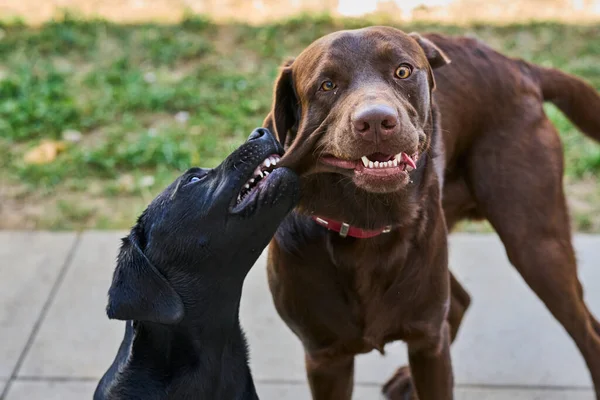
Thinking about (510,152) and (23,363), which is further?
(23,363)

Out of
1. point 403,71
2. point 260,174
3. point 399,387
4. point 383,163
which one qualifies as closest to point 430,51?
point 403,71

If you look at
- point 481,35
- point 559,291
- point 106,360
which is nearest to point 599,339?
point 559,291

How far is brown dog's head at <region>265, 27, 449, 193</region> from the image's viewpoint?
102 inches

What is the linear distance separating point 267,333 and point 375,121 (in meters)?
2.05

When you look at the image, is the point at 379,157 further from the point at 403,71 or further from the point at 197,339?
the point at 197,339

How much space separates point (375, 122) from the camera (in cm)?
252

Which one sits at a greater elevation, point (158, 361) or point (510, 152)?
point (510, 152)

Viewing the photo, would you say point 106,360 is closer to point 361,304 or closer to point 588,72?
point 361,304

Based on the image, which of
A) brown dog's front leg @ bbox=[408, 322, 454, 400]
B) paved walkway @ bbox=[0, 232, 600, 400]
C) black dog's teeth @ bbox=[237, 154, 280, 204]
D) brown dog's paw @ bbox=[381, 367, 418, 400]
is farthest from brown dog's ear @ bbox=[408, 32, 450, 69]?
brown dog's paw @ bbox=[381, 367, 418, 400]

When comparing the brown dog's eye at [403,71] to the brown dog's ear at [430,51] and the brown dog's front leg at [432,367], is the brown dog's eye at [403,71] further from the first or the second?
the brown dog's front leg at [432,367]

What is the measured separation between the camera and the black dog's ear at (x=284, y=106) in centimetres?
303

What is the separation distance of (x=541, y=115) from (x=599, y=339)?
967 mm

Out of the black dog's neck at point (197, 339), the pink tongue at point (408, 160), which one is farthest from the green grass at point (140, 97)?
the pink tongue at point (408, 160)

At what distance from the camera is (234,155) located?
9.09ft
